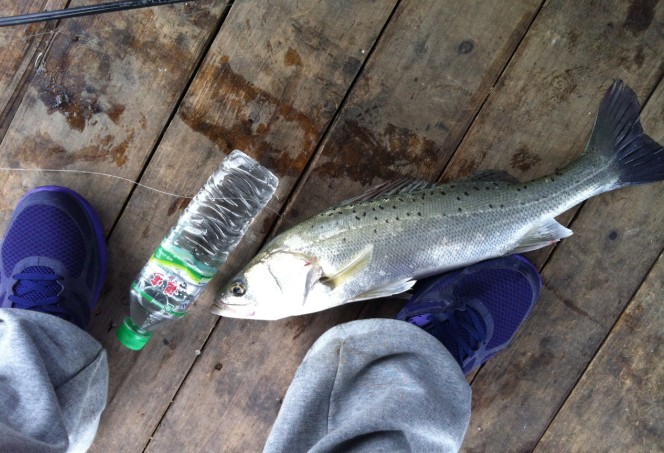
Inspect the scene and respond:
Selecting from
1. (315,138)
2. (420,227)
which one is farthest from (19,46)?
(420,227)

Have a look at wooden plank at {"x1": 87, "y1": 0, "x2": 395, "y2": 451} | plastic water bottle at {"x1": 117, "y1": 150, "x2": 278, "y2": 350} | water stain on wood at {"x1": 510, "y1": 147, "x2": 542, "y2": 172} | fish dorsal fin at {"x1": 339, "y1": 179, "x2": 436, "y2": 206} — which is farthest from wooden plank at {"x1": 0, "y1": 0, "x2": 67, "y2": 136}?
water stain on wood at {"x1": 510, "y1": 147, "x2": 542, "y2": 172}

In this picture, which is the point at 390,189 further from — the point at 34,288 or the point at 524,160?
the point at 34,288

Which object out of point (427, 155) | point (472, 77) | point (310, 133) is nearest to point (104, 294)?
point (310, 133)

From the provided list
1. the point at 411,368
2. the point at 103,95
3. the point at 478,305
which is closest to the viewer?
the point at 411,368

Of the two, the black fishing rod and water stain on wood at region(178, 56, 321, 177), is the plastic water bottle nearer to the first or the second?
water stain on wood at region(178, 56, 321, 177)

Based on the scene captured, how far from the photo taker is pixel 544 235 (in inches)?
84.5

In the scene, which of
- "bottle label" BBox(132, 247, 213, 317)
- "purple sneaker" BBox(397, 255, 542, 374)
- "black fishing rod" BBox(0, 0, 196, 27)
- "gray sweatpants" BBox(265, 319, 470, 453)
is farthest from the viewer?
"purple sneaker" BBox(397, 255, 542, 374)

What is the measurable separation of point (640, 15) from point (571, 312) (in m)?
1.28

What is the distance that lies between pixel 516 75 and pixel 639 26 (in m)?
0.54

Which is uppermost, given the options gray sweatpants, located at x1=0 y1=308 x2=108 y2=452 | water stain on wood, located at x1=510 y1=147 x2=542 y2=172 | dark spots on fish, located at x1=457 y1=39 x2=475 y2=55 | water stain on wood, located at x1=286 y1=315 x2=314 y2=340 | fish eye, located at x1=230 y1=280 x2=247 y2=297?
dark spots on fish, located at x1=457 y1=39 x2=475 y2=55

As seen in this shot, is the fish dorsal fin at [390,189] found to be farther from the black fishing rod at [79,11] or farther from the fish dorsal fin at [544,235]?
the black fishing rod at [79,11]

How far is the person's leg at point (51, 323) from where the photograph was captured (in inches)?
71.8

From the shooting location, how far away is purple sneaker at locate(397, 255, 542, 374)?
88.3 inches

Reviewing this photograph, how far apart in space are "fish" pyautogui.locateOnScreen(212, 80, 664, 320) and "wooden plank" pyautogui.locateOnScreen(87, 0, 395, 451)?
0.77ft
